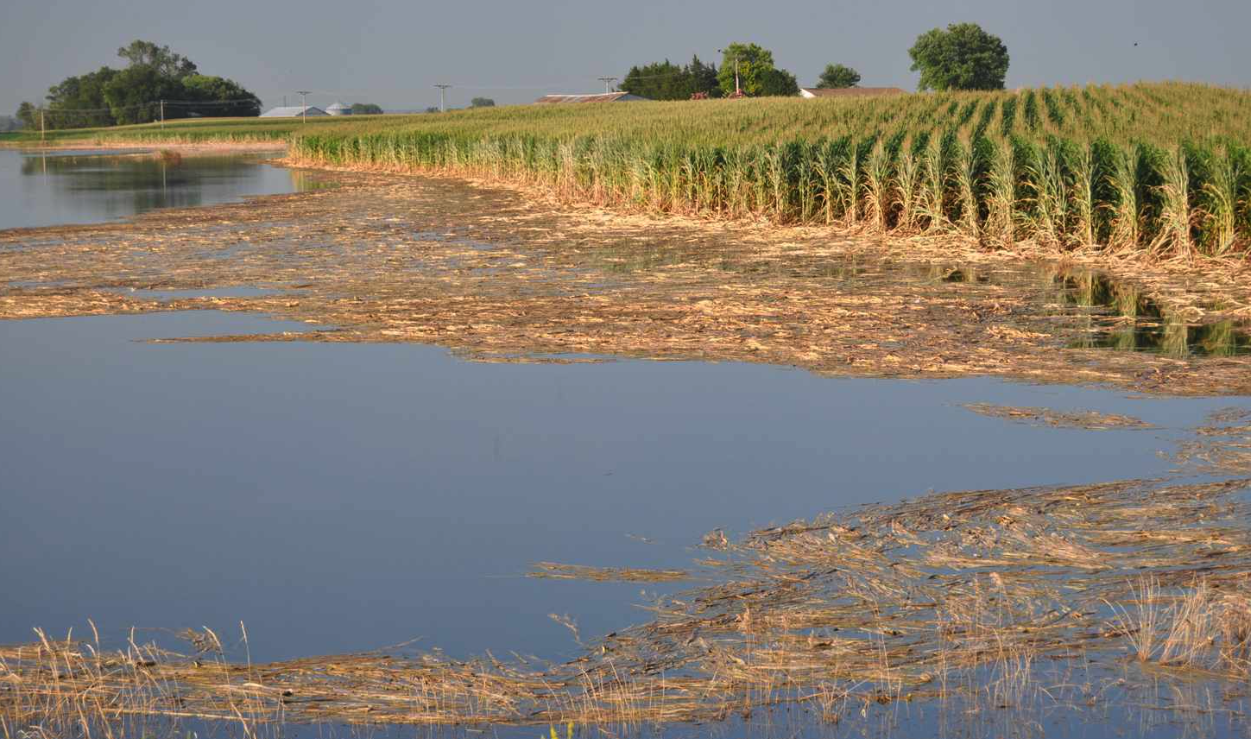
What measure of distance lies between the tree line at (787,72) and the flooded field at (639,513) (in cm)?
10638

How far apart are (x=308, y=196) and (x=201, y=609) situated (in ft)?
101

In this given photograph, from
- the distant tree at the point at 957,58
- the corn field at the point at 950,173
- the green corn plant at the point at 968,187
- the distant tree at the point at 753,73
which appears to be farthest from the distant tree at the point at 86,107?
the green corn plant at the point at 968,187

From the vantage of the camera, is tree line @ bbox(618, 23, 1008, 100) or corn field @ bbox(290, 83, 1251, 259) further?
tree line @ bbox(618, 23, 1008, 100)

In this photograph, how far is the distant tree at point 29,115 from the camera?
141500mm

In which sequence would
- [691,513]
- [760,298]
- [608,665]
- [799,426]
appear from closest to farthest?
[608,665] → [691,513] → [799,426] → [760,298]

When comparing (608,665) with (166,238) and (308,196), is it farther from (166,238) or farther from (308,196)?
(308,196)

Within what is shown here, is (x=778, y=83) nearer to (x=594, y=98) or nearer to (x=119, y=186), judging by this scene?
(x=594, y=98)

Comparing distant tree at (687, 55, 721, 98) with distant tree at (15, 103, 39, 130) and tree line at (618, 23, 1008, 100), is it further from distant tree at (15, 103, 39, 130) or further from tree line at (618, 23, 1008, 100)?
distant tree at (15, 103, 39, 130)

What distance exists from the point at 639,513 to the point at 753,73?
11683cm

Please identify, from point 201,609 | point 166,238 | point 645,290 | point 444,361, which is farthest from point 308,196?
point 201,609

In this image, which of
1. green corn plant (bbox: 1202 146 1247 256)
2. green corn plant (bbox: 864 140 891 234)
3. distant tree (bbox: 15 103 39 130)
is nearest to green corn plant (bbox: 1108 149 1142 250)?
green corn plant (bbox: 1202 146 1247 256)

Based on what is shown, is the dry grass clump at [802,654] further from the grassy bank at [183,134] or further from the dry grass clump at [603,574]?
the grassy bank at [183,134]

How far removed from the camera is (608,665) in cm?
530

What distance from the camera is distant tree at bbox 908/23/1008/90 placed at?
12619cm
